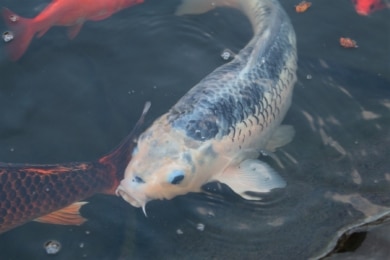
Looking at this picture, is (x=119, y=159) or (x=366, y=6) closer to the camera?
(x=119, y=159)

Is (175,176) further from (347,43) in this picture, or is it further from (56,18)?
(347,43)

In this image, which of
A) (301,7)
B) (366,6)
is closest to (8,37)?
(301,7)

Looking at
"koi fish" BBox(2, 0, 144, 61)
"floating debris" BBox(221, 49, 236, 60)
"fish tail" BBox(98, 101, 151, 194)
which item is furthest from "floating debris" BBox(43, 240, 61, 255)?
"floating debris" BBox(221, 49, 236, 60)

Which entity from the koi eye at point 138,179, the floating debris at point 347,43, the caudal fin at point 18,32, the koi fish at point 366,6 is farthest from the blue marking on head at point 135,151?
the koi fish at point 366,6

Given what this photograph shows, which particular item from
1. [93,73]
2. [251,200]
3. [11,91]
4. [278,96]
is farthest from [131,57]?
[251,200]

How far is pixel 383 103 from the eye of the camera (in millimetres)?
4434

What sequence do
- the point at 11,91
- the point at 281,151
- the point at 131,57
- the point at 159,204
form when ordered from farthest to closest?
the point at 131,57, the point at 11,91, the point at 281,151, the point at 159,204

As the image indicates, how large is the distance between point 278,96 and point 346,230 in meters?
1.02

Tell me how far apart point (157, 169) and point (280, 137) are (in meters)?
1.03

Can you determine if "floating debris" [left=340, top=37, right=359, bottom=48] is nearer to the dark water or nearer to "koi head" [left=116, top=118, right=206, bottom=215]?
the dark water

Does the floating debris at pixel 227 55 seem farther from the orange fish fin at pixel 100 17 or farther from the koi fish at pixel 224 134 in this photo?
the orange fish fin at pixel 100 17

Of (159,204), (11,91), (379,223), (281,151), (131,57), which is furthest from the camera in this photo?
(131,57)

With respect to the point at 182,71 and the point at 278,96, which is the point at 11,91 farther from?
the point at 278,96

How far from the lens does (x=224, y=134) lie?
3.62 metres
